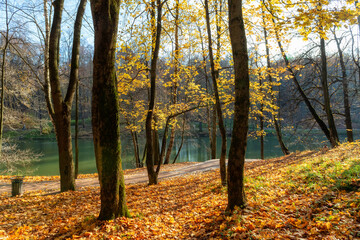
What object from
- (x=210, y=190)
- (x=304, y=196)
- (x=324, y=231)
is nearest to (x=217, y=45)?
(x=210, y=190)

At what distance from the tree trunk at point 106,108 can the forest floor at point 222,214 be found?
0.56m

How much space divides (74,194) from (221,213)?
5169 millimetres

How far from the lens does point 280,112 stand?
13.5 metres

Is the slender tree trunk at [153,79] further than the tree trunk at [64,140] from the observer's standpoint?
Yes

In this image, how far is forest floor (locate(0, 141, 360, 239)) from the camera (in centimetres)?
320

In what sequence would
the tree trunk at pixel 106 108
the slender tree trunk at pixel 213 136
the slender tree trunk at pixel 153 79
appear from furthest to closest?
the slender tree trunk at pixel 213 136 < the slender tree trunk at pixel 153 79 < the tree trunk at pixel 106 108

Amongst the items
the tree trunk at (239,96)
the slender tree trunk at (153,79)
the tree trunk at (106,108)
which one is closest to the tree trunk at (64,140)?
the slender tree trunk at (153,79)

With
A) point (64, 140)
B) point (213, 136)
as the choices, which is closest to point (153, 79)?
point (64, 140)

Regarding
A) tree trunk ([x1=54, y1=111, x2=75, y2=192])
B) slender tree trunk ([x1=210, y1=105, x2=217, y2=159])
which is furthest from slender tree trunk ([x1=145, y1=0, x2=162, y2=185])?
slender tree trunk ([x1=210, y1=105, x2=217, y2=159])

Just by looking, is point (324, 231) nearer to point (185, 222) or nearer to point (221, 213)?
point (221, 213)

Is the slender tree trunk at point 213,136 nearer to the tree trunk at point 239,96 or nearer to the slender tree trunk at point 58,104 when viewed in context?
the slender tree trunk at point 58,104

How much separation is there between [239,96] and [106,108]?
94.5 inches

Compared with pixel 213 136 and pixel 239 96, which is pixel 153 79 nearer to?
pixel 239 96

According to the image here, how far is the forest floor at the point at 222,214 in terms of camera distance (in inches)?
126
